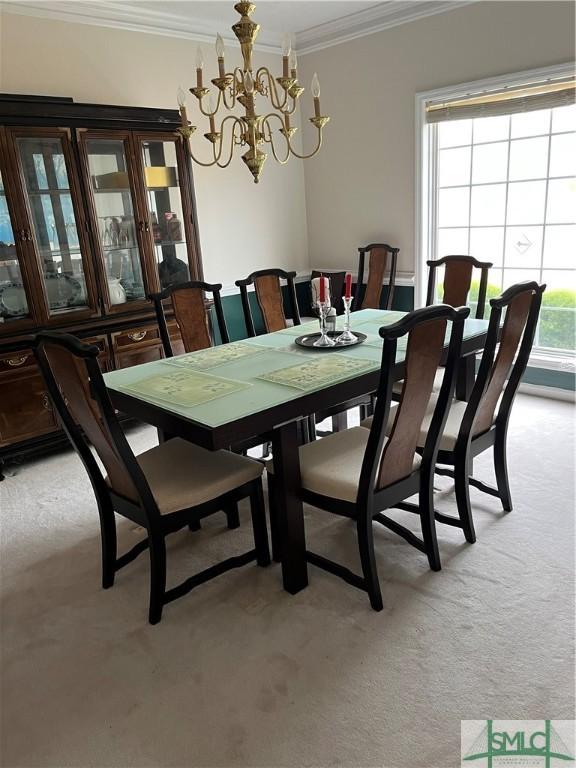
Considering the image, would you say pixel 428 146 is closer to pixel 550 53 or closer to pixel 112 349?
pixel 550 53

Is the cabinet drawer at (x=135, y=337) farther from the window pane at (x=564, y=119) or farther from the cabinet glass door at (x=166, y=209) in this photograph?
the window pane at (x=564, y=119)

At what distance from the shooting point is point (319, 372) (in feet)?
7.38

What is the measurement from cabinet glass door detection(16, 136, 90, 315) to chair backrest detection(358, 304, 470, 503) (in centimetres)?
232

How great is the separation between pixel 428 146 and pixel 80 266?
8.55 feet

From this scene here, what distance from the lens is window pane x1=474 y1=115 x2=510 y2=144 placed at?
12.5 ft

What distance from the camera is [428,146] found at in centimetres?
415

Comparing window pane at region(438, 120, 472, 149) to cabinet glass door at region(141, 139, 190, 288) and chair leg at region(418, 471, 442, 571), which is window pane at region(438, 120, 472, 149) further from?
chair leg at region(418, 471, 442, 571)

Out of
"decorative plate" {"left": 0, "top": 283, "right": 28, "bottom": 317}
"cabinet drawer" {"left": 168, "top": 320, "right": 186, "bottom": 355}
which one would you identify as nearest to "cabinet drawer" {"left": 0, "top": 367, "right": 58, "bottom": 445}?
"decorative plate" {"left": 0, "top": 283, "right": 28, "bottom": 317}

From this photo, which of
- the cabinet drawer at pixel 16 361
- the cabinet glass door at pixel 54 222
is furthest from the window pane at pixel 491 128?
the cabinet drawer at pixel 16 361

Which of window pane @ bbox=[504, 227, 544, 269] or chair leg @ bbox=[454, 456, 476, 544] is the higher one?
window pane @ bbox=[504, 227, 544, 269]

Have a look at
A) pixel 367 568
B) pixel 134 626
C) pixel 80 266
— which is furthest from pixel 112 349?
pixel 367 568

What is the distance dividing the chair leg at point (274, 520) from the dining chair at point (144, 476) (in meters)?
0.04

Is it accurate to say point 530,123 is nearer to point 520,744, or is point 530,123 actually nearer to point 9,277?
point 9,277

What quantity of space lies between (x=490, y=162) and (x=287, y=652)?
11.4ft
